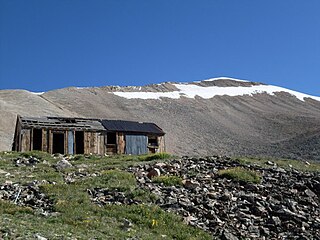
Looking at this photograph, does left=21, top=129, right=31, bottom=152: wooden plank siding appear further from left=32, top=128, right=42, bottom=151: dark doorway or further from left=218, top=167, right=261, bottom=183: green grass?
left=218, top=167, right=261, bottom=183: green grass

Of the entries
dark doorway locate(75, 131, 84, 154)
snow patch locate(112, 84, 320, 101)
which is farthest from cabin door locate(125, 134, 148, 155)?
snow patch locate(112, 84, 320, 101)

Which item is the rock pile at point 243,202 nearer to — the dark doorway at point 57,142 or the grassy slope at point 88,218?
the grassy slope at point 88,218

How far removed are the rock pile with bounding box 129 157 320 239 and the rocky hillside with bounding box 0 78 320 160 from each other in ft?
124

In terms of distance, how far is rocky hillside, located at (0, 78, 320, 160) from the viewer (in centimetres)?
6831

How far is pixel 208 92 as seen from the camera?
119 meters

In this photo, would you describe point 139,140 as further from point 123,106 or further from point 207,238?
point 123,106

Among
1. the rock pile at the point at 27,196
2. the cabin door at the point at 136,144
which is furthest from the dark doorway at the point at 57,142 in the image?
the rock pile at the point at 27,196

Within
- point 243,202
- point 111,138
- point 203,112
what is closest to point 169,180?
point 243,202

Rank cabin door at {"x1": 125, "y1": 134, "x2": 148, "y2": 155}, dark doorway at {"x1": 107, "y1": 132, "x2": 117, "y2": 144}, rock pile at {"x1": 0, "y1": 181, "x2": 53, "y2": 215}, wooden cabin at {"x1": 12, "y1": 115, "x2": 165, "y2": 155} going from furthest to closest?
cabin door at {"x1": 125, "y1": 134, "x2": 148, "y2": 155}, dark doorway at {"x1": 107, "y1": 132, "x2": 117, "y2": 144}, wooden cabin at {"x1": 12, "y1": 115, "x2": 165, "y2": 155}, rock pile at {"x1": 0, "y1": 181, "x2": 53, "y2": 215}

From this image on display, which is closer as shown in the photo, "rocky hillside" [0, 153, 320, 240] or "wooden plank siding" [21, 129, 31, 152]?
"rocky hillside" [0, 153, 320, 240]

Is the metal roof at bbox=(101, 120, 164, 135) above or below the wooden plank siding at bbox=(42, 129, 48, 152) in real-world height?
above

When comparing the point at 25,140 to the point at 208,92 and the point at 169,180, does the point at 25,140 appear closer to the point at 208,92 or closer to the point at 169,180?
the point at 169,180

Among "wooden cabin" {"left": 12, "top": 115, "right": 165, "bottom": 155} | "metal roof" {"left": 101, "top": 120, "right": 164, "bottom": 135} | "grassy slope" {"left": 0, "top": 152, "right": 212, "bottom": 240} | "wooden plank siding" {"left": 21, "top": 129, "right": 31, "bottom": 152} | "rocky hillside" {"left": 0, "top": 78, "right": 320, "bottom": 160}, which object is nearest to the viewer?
"grassy slope" {"left": 0, "top": 152, "right": 212, "bottom": 240}

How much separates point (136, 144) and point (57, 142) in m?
7.33
